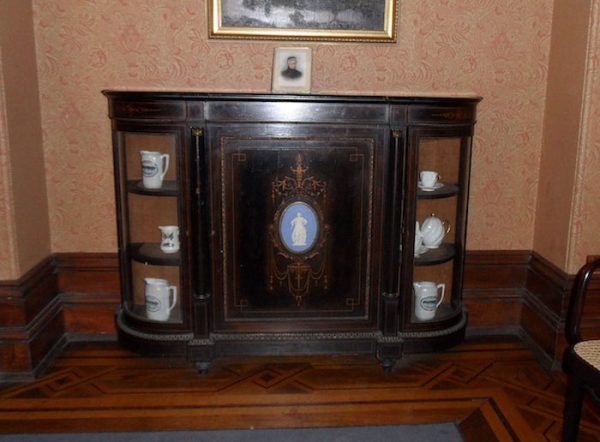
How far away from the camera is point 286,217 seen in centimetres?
244

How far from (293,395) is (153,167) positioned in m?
1.10

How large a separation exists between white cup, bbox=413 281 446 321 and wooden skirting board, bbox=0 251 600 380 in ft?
1.39

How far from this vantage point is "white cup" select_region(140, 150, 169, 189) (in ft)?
8.15

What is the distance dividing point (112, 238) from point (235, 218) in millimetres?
775

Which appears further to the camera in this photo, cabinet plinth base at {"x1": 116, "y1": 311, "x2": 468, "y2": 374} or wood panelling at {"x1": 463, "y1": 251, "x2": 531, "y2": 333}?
wood panelling at {"x1": 463, "y1": 251, "x2": 531, "y2": 333}

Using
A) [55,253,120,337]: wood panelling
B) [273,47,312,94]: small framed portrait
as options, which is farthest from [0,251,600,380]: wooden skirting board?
[273,47,312,94]: small framed portrait

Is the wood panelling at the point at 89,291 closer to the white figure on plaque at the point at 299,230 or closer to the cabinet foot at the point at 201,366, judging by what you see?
the cabinet foot at the point at 201,366

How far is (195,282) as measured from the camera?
2.49m

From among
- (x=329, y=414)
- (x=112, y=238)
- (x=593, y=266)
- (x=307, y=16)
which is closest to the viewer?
(x=593, y=266)

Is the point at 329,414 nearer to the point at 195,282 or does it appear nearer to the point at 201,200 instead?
the point at 195,282

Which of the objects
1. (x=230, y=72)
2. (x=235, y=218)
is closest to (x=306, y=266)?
(x=235, y=218)

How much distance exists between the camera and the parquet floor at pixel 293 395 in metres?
2.20

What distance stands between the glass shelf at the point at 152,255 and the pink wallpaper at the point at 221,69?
0.30 metres

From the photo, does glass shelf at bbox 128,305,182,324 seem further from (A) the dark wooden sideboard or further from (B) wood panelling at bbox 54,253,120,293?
(B) wood panelling at bbox 54,253,120,293
